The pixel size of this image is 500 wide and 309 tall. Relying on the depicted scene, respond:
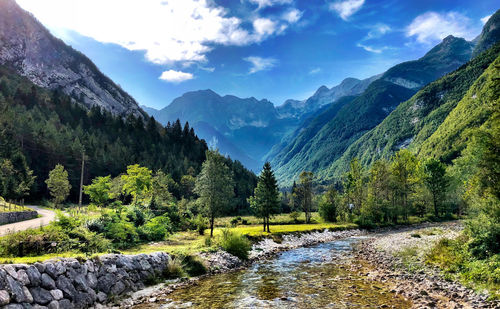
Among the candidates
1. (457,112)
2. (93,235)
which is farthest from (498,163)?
(457,112)

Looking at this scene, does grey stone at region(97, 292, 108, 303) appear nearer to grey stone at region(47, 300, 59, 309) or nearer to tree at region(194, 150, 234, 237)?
grey stone at region(47, 300, 59, 309)

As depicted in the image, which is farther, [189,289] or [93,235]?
[93,235]

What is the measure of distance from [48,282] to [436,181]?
8279 cm

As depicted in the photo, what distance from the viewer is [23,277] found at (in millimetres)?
10797

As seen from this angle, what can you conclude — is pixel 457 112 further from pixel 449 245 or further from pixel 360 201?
pixel 449 245

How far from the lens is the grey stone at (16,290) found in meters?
9.98

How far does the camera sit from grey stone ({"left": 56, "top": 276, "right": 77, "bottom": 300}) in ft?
40.6

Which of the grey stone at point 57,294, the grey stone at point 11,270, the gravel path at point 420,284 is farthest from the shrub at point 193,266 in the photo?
the gravel path at point 420,284

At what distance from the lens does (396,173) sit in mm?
69125

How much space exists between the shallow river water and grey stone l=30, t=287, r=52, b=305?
15.6 feet

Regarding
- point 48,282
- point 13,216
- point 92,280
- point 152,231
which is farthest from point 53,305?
point 13,216

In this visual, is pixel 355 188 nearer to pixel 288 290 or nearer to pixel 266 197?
pixel 266 197

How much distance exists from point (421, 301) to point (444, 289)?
250 centimetres

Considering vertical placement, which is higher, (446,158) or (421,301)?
(446,158)
